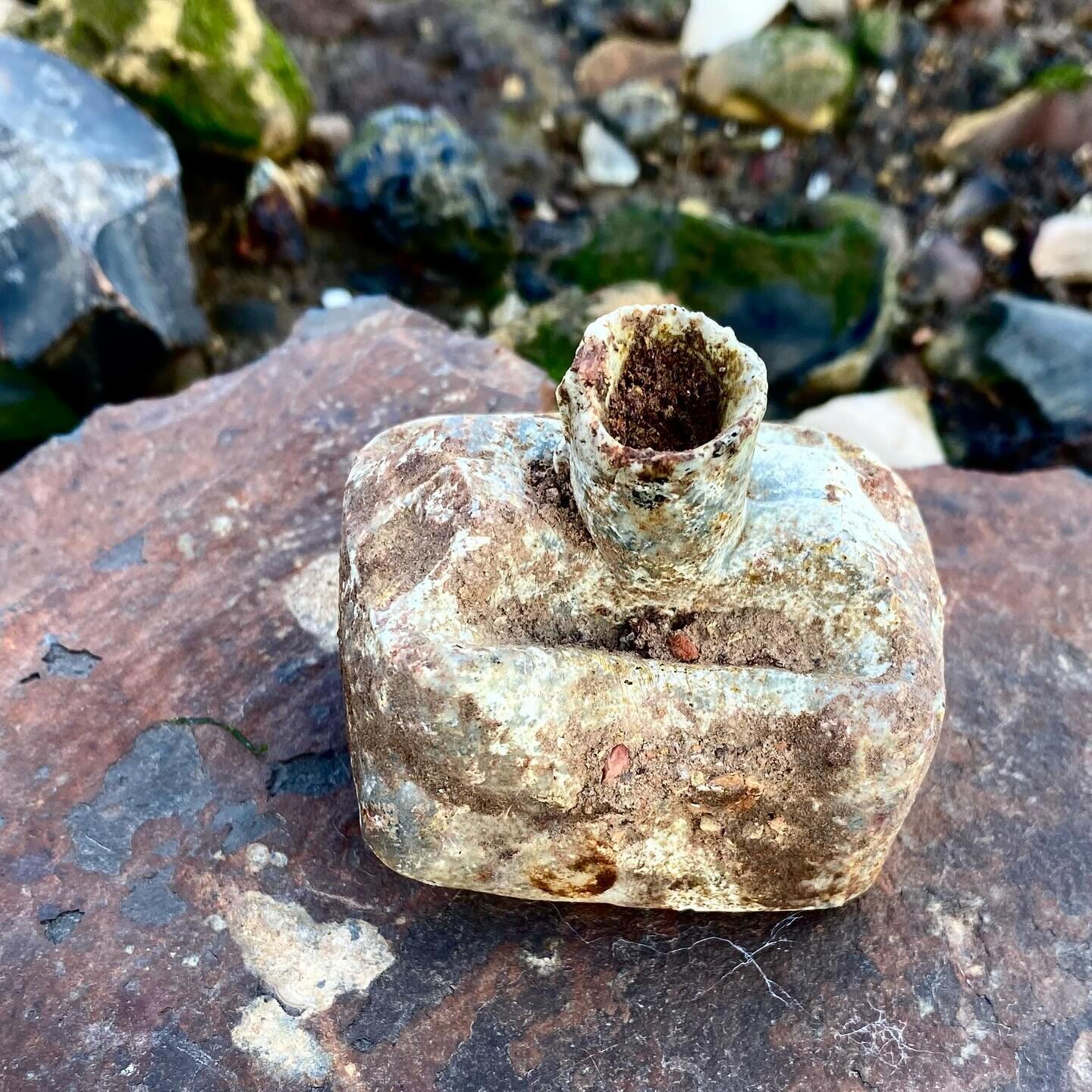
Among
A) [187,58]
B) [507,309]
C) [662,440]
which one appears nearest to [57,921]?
[662,440]

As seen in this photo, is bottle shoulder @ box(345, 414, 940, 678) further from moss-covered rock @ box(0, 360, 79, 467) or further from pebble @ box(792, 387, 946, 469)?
pebble @ box(792, 387, 946, 469)

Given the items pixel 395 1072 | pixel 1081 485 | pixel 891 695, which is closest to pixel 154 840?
pixel 395 1072

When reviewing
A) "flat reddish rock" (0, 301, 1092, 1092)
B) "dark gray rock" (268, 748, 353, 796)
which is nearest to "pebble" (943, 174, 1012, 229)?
"flat reddish rock" (0, 301, 1092, 1092)

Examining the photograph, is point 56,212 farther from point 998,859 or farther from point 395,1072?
point 998,859

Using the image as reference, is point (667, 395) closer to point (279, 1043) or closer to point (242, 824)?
point (242, 824)

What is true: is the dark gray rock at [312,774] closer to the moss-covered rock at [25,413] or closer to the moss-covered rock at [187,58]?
the moss-covered rock at [25,413]
